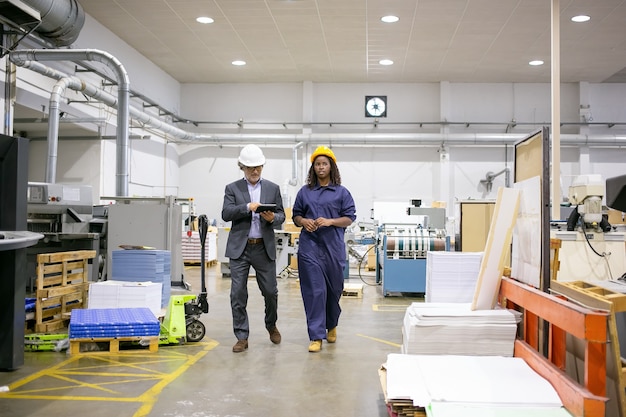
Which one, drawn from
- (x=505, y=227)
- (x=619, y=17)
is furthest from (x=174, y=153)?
(x=505, y=227)

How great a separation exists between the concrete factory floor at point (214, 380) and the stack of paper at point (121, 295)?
543mm

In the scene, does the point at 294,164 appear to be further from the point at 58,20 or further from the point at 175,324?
the point at 175,324

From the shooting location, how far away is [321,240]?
4.54 m

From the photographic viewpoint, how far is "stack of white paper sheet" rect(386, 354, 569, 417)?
1.98 m

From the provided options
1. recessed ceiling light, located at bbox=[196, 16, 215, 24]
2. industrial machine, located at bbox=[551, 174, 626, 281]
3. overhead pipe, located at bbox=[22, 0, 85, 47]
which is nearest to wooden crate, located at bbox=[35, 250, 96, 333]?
overhead pipe, located at bbox=[22, 0, 85, 47]

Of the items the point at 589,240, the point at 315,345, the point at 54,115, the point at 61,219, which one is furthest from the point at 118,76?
the point at 589,240

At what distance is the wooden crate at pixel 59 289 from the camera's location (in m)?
4.73

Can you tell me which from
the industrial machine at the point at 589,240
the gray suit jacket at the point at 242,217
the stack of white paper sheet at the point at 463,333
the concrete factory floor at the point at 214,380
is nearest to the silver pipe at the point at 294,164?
the concrete factory floor at the point at 214,380

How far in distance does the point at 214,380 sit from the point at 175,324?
1.16 meters

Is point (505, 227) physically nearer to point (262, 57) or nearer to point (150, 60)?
point (262, 57)

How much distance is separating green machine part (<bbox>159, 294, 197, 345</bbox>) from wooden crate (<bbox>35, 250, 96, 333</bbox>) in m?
0.94

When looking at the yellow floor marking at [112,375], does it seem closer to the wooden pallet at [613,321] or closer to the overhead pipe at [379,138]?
the wooden pallet at [613,321]

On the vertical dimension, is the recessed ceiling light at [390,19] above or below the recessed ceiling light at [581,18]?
below

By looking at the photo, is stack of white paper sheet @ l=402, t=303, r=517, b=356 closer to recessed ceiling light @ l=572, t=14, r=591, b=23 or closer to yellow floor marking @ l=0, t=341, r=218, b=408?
yellow floor marking @ l=0, t=341, r=218, b=408
